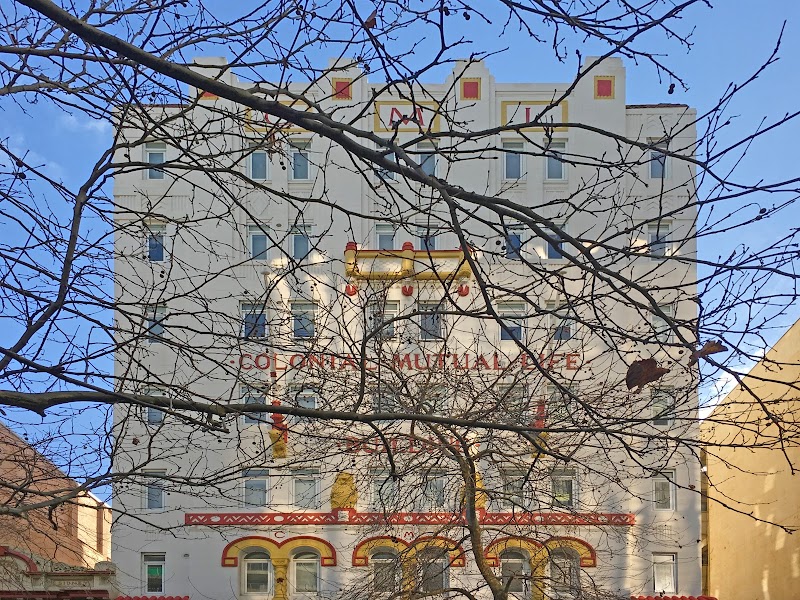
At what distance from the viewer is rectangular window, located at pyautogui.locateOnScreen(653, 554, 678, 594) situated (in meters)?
25.2

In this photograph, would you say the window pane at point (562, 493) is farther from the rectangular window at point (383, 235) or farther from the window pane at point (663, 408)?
the rectangular window at point (383, 235)

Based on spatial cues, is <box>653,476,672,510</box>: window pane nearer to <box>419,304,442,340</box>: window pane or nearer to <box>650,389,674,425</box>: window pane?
<box>650,389,674,425</box>: window pane

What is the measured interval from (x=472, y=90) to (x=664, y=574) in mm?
13043

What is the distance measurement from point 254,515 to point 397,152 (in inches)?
809

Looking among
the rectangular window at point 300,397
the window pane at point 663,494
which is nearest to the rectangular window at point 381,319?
the rectangular window at point 300,397

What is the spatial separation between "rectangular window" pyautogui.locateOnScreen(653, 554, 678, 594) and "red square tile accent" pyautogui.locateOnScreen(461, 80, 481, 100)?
40.7 ft

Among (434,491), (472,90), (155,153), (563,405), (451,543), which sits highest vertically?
(472,90)

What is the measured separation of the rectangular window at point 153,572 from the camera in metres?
Result: 25.3

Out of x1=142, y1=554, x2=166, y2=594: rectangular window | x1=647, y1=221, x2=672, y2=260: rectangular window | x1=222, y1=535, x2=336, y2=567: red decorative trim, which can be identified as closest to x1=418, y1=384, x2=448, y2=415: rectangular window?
x1=647, y1=221, x2=672, y2=260: rectangular window

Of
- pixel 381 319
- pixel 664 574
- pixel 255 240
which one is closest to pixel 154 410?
pixel 255 240

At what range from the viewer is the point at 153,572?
25.5 meters

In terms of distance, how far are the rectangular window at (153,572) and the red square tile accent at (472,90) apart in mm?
13855

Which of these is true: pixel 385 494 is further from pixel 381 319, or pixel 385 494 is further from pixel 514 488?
pixel 381 319

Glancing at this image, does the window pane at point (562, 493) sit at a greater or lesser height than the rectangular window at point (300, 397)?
lesser
